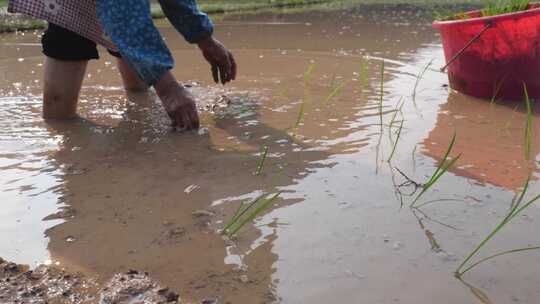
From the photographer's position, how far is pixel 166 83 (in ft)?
6.11

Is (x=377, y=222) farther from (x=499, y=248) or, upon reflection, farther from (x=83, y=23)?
(x=83, y=23)

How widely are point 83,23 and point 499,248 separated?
5.38 ft

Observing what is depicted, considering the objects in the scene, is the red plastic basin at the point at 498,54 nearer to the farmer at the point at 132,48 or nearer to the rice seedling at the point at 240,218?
the farmer at the point at 132,48

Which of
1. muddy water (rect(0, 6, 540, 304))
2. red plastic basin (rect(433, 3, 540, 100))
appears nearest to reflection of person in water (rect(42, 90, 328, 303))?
muddy water (rect(0, 6, 540, 304))

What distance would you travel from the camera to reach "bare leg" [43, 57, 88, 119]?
218 cm

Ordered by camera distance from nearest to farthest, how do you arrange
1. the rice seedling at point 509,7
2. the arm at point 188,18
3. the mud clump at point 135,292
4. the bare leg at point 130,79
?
the mud clump at point 135,292
the arm at point 188,18
the rice seedling at point 509,7
the bare leg at point 130,79

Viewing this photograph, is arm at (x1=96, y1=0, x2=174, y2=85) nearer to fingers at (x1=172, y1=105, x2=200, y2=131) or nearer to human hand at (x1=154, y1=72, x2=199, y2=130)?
human hand at (x1=154, y1=72, x2=199, y2=130)

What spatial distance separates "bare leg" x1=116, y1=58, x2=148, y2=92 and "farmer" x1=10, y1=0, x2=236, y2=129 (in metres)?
0.39

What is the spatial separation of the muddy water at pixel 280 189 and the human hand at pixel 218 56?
0.53 ft

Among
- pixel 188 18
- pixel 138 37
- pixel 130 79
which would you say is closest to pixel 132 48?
pixel 138 37

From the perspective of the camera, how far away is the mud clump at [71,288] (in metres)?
1.00

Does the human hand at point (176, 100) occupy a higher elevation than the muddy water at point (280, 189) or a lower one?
higher

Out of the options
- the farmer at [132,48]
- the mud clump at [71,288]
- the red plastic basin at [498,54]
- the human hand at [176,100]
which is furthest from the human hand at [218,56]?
the mud clump at [71,288]

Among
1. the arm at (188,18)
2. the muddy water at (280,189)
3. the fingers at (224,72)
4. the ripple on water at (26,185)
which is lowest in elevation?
the muddy water at (280,189)
